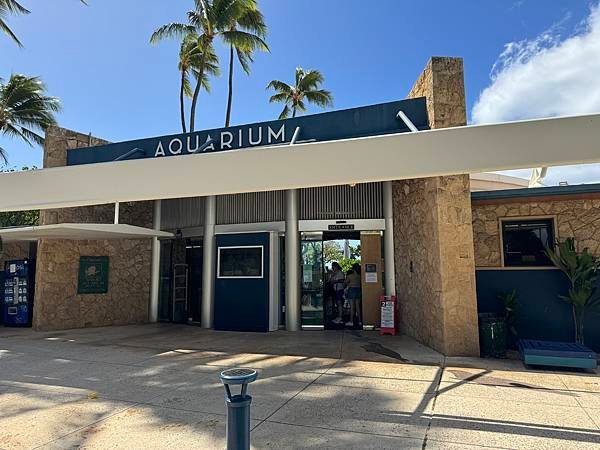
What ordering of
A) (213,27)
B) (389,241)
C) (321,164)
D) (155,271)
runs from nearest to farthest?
(321,164) < (389,241) < (155,271) < (213,27)

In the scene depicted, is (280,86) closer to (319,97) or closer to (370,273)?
(319,97)

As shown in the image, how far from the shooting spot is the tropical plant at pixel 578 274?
762 centimetres

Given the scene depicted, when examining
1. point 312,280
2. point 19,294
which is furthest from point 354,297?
point 19,294

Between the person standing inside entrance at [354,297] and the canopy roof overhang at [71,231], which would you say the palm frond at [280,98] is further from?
the person standing inside entrance at [354,297]

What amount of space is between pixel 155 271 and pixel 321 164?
9.96m

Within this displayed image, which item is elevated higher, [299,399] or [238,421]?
[238,421]

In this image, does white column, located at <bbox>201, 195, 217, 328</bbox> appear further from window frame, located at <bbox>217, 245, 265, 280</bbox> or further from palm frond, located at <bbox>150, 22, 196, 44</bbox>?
palm frond, located at <bbox>150, 22, 196, 44</bbox>

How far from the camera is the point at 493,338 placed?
24.7 feet

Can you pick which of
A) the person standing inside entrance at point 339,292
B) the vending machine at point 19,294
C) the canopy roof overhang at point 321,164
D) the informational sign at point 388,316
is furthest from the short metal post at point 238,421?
the vending machine at point 19,294

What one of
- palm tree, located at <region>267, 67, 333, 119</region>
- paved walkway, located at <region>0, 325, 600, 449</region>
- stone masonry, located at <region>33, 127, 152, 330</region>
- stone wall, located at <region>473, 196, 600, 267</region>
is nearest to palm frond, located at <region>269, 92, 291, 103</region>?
palm tree, located at <region>267, 67, 333, 119</region>

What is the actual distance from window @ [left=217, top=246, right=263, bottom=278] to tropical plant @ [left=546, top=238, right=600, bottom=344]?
661 cm

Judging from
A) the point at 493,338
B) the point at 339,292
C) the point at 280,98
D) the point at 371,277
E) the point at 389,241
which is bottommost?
the point at 493,338

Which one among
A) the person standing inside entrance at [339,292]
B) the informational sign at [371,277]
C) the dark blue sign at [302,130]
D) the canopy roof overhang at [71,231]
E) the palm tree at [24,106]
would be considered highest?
the palm tree at [24,106]

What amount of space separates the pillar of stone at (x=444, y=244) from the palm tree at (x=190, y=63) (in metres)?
13.8
